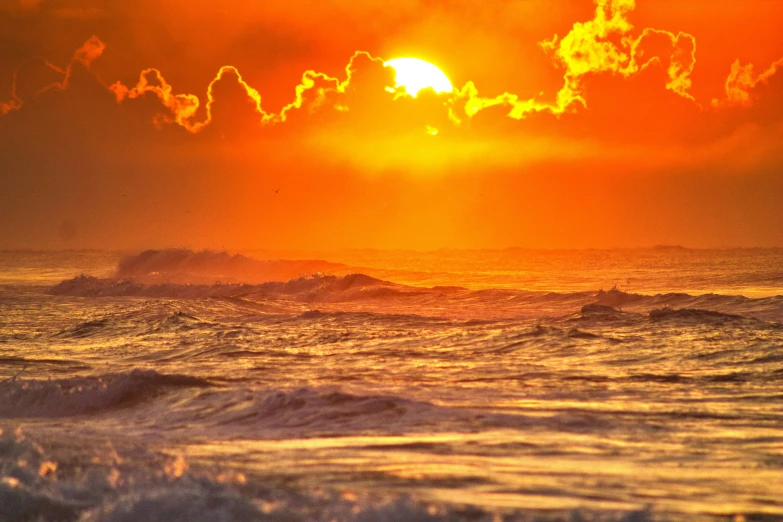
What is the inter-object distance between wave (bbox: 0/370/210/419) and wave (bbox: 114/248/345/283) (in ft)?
167

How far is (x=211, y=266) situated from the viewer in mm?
72625

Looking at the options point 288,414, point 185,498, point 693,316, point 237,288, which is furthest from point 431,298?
point 185,498

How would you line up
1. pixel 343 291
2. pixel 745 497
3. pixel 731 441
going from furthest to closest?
pixel 343 291, pixel 731 441, pixel 745 497

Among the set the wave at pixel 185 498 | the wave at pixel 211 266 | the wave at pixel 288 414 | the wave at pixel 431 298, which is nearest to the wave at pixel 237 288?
the wave at pixel 431 298

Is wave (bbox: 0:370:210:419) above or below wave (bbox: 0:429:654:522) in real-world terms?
below

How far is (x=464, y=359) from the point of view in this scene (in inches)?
739

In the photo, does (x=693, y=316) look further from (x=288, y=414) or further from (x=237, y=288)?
(x=237, y=288)

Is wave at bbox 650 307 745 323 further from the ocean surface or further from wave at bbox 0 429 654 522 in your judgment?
wave at bbox 0 429 654 522

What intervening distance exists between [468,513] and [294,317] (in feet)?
80.7

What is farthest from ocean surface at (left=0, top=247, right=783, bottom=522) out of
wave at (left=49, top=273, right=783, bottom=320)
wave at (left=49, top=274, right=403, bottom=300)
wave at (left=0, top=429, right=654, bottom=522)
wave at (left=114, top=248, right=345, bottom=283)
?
wave at (left=114, top=248, right=345, bottom=283)

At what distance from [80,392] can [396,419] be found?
602 cm

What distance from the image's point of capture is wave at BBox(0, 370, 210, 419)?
47.5 feet

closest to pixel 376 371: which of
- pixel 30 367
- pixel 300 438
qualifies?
pixel 300 438

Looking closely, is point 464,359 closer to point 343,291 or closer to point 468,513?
point 468,513
